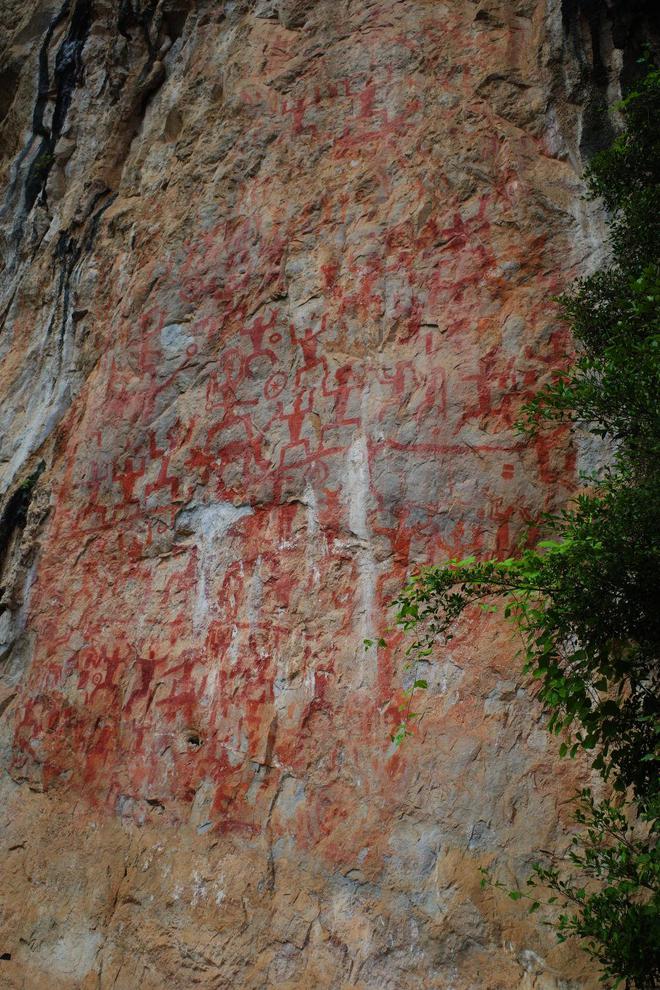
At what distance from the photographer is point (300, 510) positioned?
19.2 ft

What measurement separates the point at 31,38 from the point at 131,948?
11.0 metres

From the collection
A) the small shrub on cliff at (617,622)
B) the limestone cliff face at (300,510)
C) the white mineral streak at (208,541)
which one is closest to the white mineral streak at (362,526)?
the limestone cliff face at (300,510)

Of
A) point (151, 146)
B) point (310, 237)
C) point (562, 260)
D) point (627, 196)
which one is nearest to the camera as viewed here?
point (627, 196)

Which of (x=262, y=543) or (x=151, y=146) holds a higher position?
(x=151, y=146)

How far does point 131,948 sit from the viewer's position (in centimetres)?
524

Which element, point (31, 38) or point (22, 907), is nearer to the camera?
point (22, 907)

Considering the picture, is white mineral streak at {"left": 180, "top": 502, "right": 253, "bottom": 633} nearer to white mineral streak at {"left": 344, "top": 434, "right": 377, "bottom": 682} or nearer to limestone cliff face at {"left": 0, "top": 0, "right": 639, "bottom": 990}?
limestone cliff face at {"left": 0, "top": 0, "right": 639, "bottom": 990}

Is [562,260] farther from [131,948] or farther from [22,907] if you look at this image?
[22,907]

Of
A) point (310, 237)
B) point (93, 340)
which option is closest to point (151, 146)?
point (93, 340)

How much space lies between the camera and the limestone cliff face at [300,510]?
15.5ft

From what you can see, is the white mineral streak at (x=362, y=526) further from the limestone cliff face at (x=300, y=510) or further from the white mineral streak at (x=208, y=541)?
the white mineral streak at (x=208, y=541)

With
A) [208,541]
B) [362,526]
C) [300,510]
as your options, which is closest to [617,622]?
[362,526]

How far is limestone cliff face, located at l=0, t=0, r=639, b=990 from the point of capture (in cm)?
473

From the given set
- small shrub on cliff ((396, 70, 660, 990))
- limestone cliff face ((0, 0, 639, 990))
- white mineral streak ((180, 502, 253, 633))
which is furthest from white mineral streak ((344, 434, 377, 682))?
small shrub on cliff ((396, 70, 660, 990))
